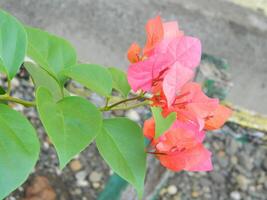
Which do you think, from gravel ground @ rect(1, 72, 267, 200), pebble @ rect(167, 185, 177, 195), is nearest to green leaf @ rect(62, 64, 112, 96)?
gravel ground @ rect(1, 72, 267, 200)

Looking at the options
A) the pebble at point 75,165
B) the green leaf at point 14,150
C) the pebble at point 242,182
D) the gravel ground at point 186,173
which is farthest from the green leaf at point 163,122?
the pebble at point 242,182

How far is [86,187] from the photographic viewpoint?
1.76 m

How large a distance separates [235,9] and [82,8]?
61 centimetres

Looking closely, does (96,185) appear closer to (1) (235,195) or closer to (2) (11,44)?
(1) (235,195)

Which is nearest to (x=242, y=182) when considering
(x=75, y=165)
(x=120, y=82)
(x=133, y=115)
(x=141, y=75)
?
(x=133, y=115)

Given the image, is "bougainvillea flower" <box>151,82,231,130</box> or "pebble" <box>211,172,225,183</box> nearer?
"bougainvillea flower" <box>151,82,231,130</box>

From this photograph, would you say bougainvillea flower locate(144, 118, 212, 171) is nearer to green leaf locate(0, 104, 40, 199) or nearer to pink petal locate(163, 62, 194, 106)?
pink petal locate(163, 62, 194, 106)

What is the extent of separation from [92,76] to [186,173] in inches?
52.8

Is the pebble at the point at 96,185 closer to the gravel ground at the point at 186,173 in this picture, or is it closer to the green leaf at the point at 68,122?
the gravel ground at the point at 186,173

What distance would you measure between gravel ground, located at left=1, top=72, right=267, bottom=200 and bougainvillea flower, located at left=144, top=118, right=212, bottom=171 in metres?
0.94

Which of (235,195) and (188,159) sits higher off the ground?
(188,159)

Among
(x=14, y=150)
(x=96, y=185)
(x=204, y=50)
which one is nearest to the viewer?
(x=14, y=150)

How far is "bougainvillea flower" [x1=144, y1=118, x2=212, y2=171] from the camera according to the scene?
2.00 feet

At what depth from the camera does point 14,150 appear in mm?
562
